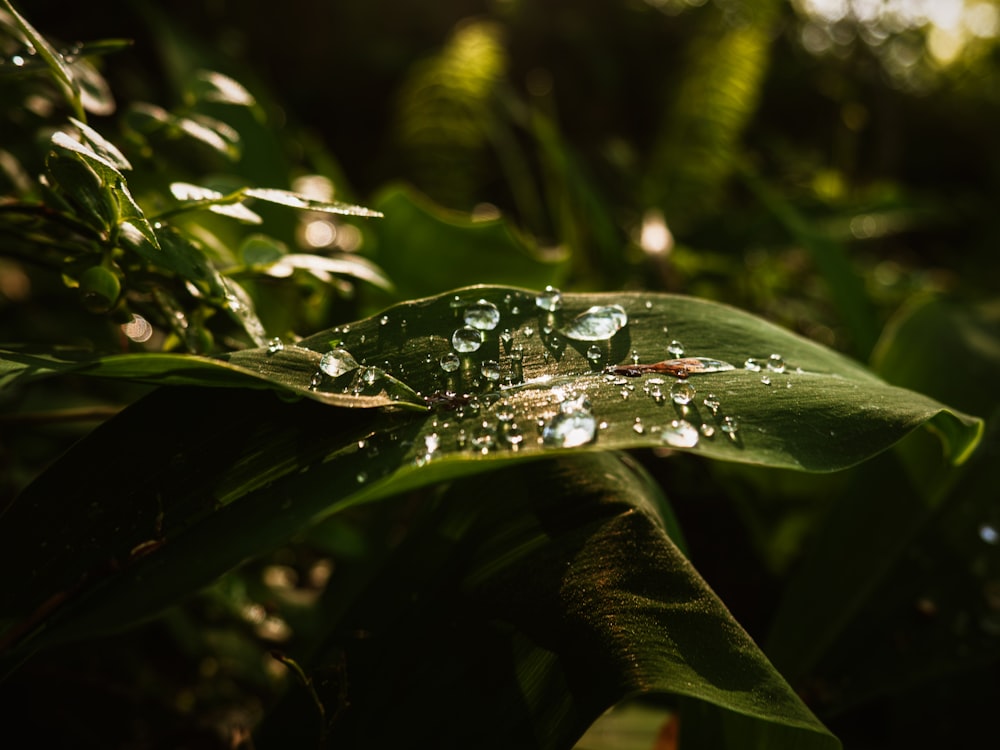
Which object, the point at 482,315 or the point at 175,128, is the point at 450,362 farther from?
the point at 175,128

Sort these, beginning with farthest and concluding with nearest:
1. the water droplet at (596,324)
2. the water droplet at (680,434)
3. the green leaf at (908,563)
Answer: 1. the green leaf at (908,563)
2. the water droplet at (596,324)
3. the water droplet at (680,434)

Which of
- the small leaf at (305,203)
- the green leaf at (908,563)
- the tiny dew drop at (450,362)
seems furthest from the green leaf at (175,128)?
the green leaf at (908,563)

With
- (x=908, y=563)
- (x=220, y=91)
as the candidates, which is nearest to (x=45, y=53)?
(x=220, y=91)

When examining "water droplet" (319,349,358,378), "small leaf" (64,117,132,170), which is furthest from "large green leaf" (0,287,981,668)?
"small leaf" (64,117,132,170)

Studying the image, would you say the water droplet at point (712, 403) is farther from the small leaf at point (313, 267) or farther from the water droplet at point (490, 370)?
the small leaf at point (313, 267)

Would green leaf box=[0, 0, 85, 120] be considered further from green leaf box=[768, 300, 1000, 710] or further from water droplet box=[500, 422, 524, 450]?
green leaf box=[768, 300, 1000, 710]

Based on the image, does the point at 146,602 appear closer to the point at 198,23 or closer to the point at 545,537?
the point at 545,537

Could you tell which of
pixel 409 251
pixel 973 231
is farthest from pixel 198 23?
pixel 973 231
